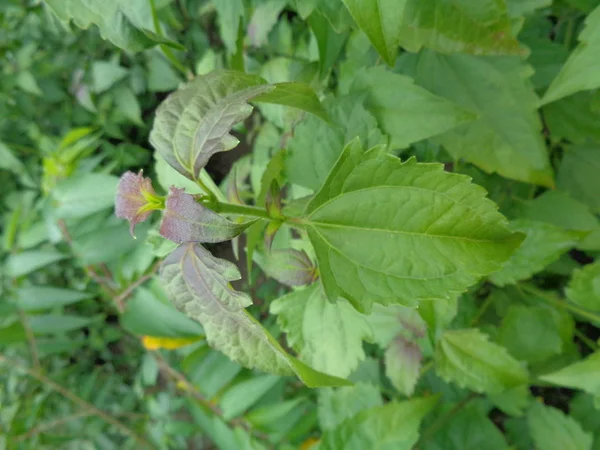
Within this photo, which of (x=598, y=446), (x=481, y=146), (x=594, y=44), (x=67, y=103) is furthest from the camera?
(x=67, y=103)

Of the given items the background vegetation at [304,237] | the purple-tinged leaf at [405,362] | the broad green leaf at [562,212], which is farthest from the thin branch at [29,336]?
the broad green leaf at [562,212]

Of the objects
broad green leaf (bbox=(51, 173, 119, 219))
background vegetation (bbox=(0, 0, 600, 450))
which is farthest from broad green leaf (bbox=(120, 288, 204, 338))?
broad green leaf (bbox=(51, 173, 119, 219))

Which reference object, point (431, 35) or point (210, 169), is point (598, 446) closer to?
point (431, 35)

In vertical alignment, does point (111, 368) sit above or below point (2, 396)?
below

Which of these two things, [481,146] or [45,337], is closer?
[481,146]

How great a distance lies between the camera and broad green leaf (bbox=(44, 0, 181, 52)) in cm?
52

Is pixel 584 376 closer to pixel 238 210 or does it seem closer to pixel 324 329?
pixel 324 329

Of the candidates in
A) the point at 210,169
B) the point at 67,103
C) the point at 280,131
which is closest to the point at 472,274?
the point at 280,131

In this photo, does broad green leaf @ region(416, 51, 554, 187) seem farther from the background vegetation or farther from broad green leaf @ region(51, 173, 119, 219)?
broad green leaf @ region(51, 173, 119, 219)

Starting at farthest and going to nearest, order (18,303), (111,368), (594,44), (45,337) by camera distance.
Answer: (111,368), (45,337), (18,303), (594,44)

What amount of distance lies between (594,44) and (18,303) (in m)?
1.23

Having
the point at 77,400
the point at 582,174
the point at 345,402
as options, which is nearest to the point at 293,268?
the point at 345,402

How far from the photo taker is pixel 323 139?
57 cm

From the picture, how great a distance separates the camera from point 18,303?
120 centimetres
